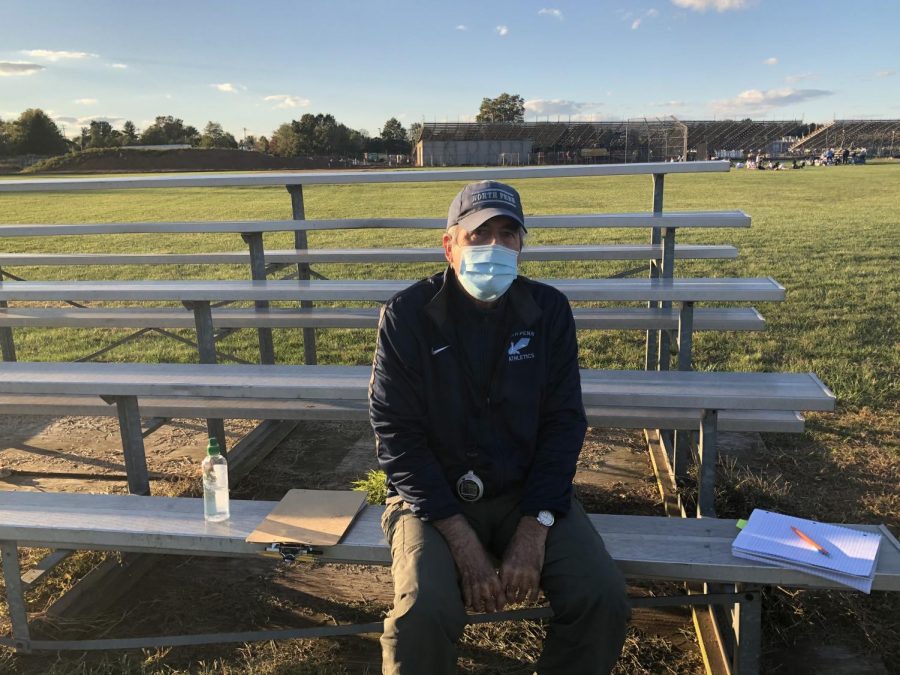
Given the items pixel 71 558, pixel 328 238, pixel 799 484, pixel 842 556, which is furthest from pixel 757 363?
pixel 328 238

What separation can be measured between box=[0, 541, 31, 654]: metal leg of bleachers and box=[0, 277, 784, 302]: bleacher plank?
1412 millimetres

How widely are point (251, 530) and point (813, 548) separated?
1.81 meters

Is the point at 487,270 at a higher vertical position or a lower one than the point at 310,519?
higher

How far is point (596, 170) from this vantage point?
4.59 meters

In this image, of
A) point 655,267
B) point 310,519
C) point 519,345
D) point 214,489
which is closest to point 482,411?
point 519,345

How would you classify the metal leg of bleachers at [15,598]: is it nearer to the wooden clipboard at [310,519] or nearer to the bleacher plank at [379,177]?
the wooden clipboard at [310,519]

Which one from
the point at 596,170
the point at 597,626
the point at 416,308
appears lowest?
the point at 597,626

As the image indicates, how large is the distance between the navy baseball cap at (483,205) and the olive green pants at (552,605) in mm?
939

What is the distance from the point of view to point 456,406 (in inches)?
95.1

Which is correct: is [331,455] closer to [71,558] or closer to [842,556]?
[71,558]

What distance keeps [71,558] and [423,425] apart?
6.56 feet

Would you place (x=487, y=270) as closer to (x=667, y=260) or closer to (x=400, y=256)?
(x=667, y=260)

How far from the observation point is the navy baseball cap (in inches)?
93.7

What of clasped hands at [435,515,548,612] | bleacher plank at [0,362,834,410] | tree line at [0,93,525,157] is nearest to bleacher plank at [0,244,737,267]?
bleacher plank at [0,362,834,410]
